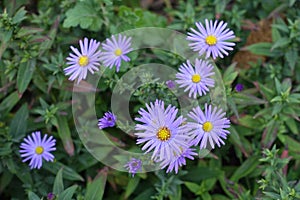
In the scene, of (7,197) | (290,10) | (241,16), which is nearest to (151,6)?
(241,16)

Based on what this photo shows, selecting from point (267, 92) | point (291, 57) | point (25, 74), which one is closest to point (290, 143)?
point (267, 92)

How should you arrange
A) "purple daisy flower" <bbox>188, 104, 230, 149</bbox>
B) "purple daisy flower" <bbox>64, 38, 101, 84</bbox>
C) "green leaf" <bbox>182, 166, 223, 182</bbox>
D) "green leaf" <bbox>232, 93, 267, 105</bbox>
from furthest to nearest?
1. "green leaf" <bbox>182, 166, 223, 182</bbox>
2. "green leaf" <bbox>232, 93, 267, 105</bbox>
3. "purple daisy flower" <bbox>64, 38, 101, 84</bbox>
4. "purple daisy flower" <bbox>188, 104, 230, 149</bbox>

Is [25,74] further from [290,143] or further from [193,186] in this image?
[290,143]

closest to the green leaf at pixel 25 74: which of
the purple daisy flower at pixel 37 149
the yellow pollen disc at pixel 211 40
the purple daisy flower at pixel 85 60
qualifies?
the purple daisy flower at pixel 37 149

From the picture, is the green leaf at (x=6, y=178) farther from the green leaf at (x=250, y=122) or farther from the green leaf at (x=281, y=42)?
the green leaf at (x=281, y=42)

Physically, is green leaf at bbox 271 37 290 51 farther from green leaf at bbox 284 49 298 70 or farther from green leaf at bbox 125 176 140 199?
green leaf at bbox 125 176 140 199

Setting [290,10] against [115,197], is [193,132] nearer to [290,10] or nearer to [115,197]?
[115,197]

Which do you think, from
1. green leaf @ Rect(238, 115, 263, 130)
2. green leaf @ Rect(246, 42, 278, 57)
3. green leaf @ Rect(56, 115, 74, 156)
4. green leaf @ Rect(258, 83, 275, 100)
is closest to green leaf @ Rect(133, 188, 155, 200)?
green leaf @ Rect(56, 115, 74, 156)
